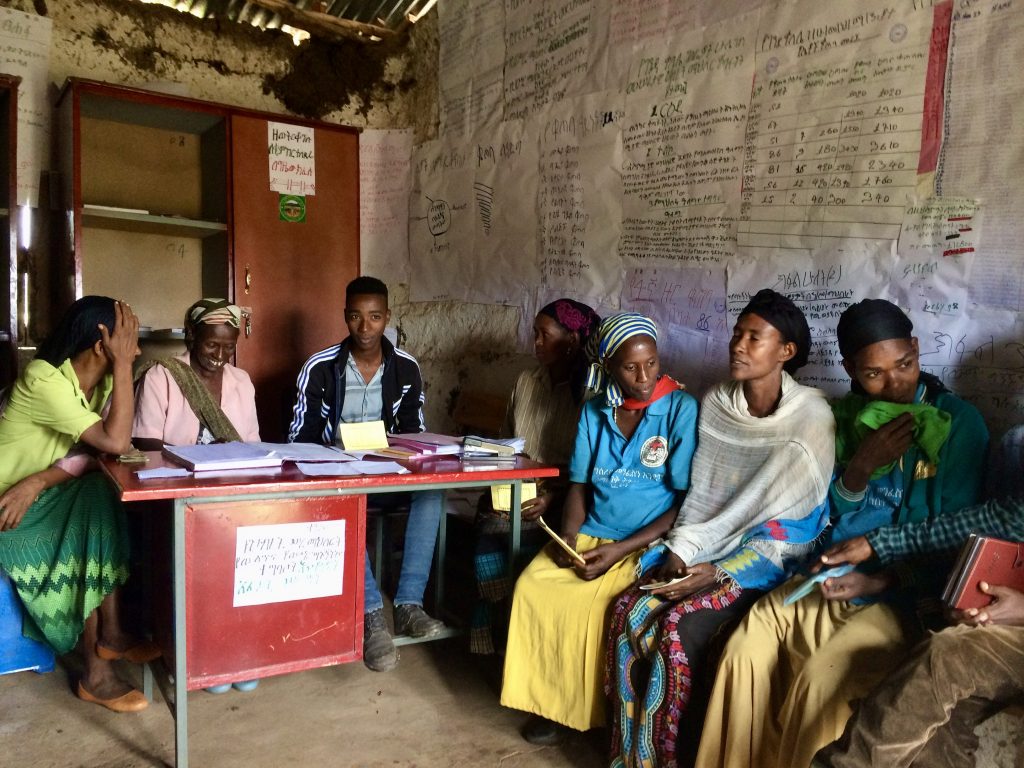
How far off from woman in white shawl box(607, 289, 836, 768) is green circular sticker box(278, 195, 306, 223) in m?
2.87

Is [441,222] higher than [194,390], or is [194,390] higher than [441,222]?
[441,222]

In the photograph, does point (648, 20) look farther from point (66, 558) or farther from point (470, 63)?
point (66, 558)

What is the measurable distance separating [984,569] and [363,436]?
6.30 feet

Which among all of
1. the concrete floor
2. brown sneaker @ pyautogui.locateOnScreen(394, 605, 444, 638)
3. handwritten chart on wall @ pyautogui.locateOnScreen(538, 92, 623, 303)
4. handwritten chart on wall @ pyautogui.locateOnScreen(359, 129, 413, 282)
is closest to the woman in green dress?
the concrete floor

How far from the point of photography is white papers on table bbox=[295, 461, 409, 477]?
2.44 m

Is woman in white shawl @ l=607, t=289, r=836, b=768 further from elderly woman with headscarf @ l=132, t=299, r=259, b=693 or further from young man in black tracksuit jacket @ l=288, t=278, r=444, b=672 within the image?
elderly woman with headscarf @ l=132, t=299, r=259, b=693

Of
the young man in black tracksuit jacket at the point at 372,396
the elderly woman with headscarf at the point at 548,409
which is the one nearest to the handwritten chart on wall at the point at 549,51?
the elderly woman with headscarf at the point at 548,409

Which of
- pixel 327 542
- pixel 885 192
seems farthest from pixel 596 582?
pixel 885 192

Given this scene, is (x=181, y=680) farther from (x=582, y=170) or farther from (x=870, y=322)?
(x=582, y=170)

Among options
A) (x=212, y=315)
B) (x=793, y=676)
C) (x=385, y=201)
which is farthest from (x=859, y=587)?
(x=385, y=201)

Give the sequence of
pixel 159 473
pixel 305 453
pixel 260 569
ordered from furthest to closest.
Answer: pixel 305 453
pixel 260 569
pixel 159 473

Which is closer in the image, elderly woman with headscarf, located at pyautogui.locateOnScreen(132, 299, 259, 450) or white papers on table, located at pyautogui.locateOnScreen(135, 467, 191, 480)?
white papers on table, located at pyautogui.locateOnScreen(135, 467, 191, 480)

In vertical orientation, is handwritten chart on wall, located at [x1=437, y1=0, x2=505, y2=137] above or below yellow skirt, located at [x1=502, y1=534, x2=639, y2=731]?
above

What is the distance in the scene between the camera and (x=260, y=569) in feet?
7.88
